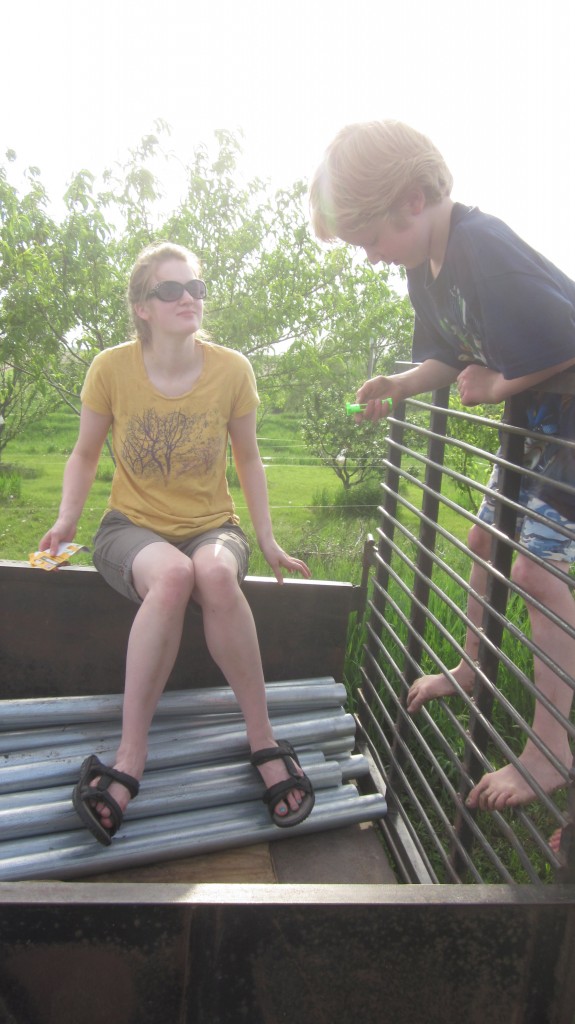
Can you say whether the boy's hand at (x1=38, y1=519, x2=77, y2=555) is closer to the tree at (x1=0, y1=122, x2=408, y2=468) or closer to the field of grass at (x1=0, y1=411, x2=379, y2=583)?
the field of grass at (x1=0, y1=411, x2=379, y2=583)

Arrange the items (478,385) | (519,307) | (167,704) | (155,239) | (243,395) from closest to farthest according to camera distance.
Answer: (519,307) → (478,385) → (167,704) → (243,395) → (155,239)

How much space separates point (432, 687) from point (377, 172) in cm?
135

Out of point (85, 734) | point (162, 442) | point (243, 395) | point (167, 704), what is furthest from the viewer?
point (243, 395)

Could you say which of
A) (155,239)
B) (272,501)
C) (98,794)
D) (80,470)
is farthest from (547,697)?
(272,501)

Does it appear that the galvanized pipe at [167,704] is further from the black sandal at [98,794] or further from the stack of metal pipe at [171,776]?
the black sandal at [98,794]

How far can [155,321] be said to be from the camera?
253 cm

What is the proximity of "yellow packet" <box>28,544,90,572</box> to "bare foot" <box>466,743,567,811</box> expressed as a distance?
4.46 ft

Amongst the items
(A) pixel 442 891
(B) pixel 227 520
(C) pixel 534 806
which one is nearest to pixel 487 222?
(B) pixel 227 520

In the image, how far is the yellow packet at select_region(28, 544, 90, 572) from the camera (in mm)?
2404

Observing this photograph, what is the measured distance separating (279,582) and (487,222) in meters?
1.27

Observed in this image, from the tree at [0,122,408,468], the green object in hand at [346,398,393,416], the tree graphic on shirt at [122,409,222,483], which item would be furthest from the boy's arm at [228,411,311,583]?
Result: the tree at [0,122,408,468]

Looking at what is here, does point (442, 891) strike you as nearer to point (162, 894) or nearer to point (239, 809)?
point (162, 894)

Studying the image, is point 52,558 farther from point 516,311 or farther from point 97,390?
point 516,311

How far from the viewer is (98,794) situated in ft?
6.37
